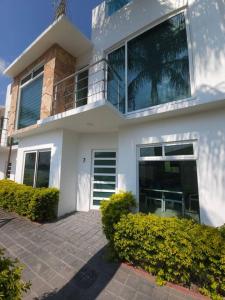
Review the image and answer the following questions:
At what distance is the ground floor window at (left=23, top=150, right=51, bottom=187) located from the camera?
7.55m

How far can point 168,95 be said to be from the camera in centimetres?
536

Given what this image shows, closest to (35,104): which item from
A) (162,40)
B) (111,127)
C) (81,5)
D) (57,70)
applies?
(57,70)

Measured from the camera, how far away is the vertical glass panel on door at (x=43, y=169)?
24.5 feet

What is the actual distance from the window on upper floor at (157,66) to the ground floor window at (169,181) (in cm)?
166

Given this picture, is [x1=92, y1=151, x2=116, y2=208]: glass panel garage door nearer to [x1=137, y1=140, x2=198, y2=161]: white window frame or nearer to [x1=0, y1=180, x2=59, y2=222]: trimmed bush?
[x1=0, y1=180, x2=59, y2=222]: trimmed bush

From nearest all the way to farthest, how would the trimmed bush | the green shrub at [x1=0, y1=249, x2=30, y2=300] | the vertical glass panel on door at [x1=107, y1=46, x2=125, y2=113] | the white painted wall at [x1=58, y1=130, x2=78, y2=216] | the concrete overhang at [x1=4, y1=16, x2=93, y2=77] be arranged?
1. the green shrub at [x1=0, y1=249, x2=30, y2=300]
2. the trimmed bush
3. the vertical glass panel on door at [x1=107, y1=46, x2=125, y2=113]
4. the concrete overhang at [x1=4, y1=16, x2=93, y2=77]
5. the white painted wall at [x1=58, y1=130, x2=78, y2=216]

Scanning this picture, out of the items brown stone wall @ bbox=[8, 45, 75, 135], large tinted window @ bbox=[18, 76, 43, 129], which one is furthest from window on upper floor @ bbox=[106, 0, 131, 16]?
large tinted window @ bbox=[18, 76, 43, 129]

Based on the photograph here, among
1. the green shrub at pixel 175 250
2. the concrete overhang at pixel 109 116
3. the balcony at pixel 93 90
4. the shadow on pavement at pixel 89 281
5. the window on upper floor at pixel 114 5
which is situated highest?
the window on upper floor at pixel 114 5

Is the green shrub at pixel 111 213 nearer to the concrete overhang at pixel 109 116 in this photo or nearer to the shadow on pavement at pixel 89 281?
the shadow on pavement at pixel 89 281

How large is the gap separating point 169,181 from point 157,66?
3886 mm

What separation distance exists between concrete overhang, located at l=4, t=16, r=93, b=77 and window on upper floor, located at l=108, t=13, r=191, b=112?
84.6 inches

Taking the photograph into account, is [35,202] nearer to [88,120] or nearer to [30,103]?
[88,120]

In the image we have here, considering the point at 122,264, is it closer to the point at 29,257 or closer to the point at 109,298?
the point at 109,298

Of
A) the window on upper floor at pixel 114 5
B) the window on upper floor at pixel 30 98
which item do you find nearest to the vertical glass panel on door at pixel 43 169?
the window on upper floor at pixel 30 98
